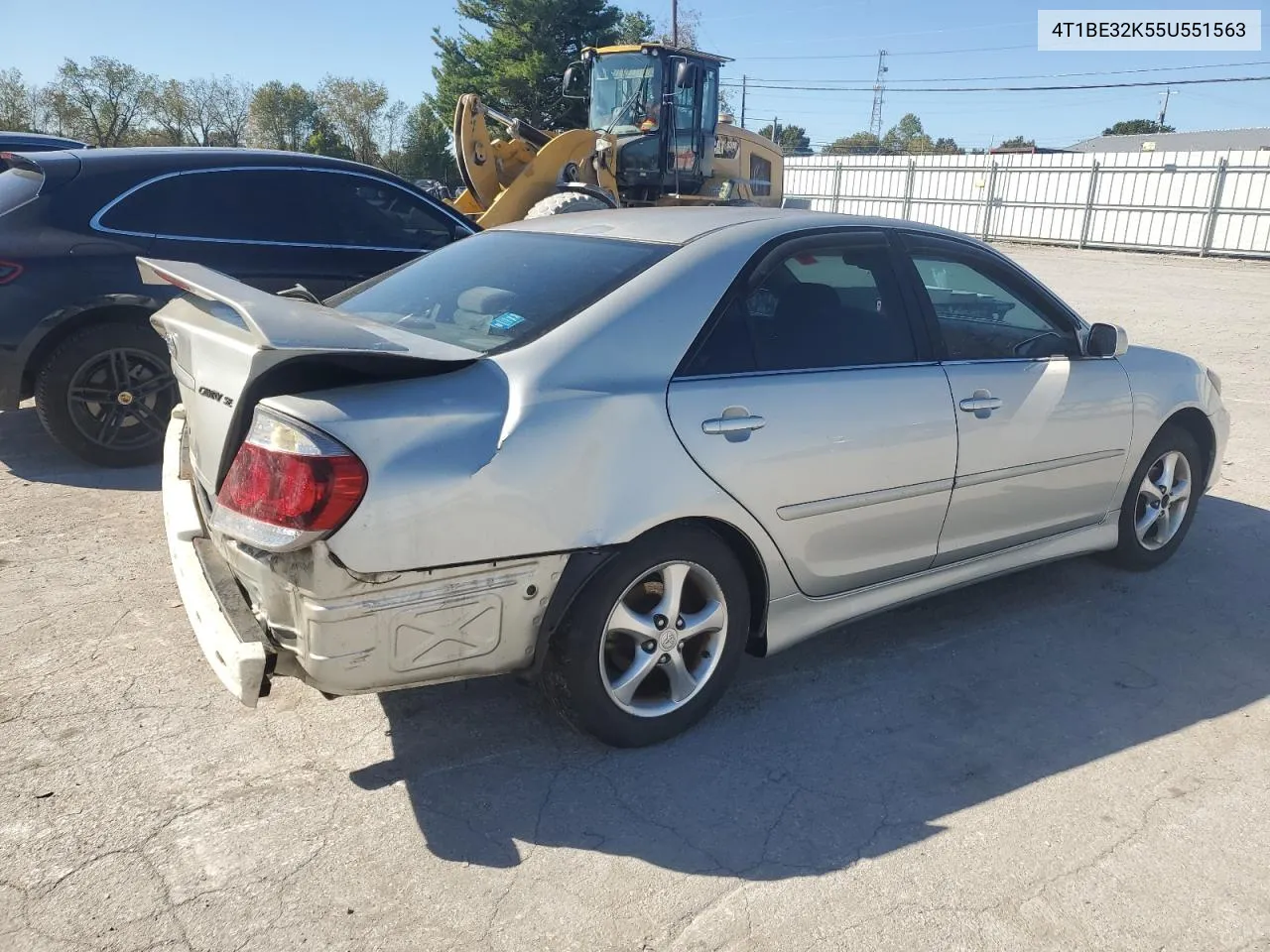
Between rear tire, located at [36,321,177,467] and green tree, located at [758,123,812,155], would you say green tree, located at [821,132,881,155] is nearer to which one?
green tree, located at [758,123,812,155]

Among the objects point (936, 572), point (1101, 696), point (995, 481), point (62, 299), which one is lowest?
point (1101, 696)

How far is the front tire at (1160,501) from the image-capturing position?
4395mm

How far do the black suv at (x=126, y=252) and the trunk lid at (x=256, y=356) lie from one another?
8.78 feet

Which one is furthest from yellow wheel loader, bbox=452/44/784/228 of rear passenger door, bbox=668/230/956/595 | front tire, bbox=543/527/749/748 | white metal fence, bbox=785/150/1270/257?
white metal fence, bbox=785/150/1270/257

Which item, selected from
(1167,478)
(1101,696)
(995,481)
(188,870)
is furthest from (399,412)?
(1167,478)

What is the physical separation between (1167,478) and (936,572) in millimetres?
1671

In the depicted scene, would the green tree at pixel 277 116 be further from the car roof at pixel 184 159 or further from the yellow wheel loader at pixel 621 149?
the car roof at pixel 184 159

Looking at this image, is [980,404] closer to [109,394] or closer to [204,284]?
[204,284]

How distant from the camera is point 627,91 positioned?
1395 centimetres

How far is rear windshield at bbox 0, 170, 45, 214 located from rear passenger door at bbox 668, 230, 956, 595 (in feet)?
14.2

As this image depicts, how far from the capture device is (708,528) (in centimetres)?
296

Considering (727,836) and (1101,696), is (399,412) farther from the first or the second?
(1101,696)

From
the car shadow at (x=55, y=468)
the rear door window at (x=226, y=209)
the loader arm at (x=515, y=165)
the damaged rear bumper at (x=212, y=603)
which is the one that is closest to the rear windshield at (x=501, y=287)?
the damaged rear bumper at (x=212, y=603)

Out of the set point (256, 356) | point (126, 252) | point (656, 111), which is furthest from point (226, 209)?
point (656, 111)
